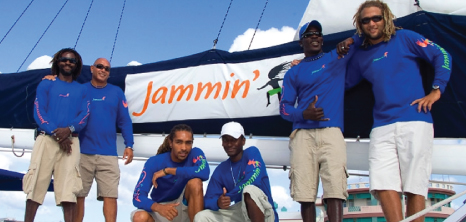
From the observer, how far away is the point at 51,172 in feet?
12.8

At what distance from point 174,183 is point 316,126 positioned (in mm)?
1250

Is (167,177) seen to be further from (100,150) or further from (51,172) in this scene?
(51,172)

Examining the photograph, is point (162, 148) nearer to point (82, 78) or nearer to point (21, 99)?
point (82, 78)

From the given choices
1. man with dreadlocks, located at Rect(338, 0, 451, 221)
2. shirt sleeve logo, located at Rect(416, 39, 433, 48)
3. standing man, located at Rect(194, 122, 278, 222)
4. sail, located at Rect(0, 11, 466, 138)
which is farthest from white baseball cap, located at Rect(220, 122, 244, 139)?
shirt sleeve logo, located at Rect(416, 39, 433, 48)

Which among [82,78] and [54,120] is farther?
[82,78]

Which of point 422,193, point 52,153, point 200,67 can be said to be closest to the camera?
point 422,193

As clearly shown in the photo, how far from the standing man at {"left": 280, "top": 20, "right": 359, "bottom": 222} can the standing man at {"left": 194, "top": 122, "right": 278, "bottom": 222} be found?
243 millimetres

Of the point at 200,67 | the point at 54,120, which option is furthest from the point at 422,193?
the point at 54,120

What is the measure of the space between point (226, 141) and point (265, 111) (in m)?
0.84

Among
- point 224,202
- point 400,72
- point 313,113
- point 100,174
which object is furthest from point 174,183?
point 400,72

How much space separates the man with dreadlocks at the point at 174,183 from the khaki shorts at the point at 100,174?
584mm

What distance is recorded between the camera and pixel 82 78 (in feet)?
17.6

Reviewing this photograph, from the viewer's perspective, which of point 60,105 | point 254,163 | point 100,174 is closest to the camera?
point 254,163

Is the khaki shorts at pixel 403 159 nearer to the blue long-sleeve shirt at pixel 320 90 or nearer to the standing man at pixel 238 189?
the blue long-sleeve shirt at pixel 320 90
